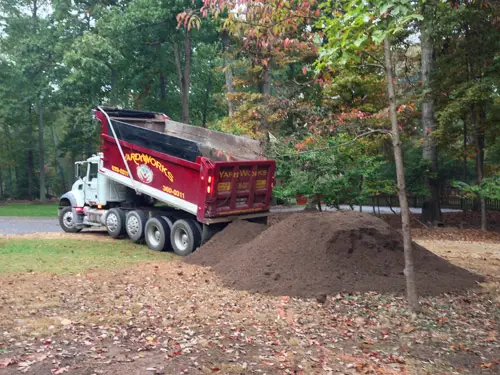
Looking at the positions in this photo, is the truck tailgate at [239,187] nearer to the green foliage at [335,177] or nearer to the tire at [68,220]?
the green foliage at [335,177]

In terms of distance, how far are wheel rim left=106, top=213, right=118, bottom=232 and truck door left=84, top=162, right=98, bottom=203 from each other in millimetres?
1167

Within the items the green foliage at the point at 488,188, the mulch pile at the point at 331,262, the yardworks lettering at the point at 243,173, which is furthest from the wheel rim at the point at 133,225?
the green foliage at the point at 488,188

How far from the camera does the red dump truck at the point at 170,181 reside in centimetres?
1168

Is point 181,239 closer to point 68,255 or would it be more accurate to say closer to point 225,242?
point 225,242

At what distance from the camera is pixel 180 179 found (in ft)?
39.9

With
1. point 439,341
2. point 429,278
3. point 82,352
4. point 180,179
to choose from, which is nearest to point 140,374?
point 82,352

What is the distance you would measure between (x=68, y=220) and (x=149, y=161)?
5.27 metres

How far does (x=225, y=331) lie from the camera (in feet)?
19.4

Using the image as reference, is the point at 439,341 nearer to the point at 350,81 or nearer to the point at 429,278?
the point at 429,278

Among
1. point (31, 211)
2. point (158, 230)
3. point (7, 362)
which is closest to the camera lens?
point (7, 362)

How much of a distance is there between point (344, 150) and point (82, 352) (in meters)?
12.6

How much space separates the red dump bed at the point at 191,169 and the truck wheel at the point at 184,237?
39 centimetres

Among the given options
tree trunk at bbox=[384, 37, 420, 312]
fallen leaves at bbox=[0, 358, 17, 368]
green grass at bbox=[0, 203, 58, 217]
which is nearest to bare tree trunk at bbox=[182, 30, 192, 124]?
green grass at bbox=[0, 203, 58, 217]

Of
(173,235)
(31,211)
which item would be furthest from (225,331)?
(31,211)
